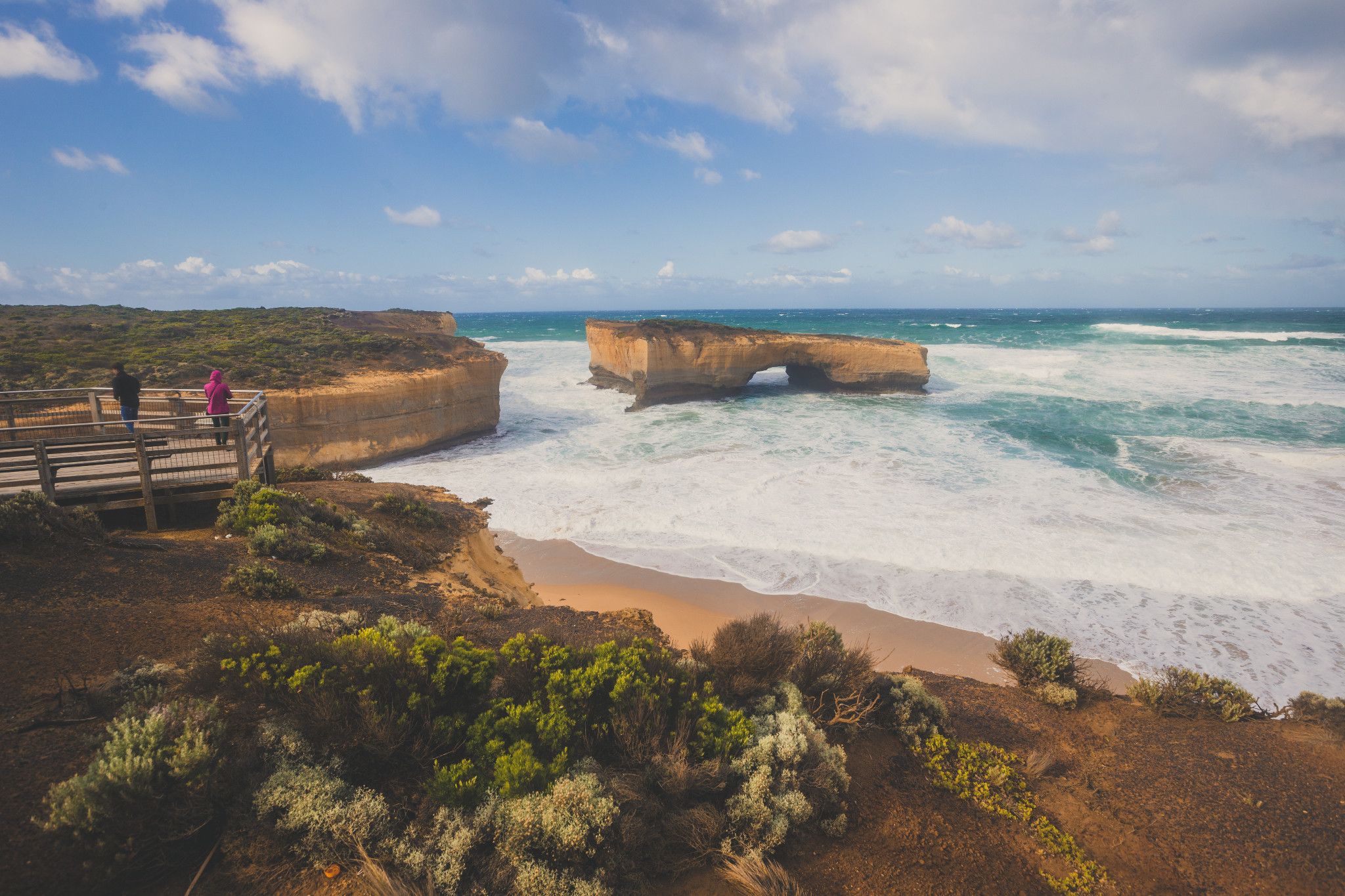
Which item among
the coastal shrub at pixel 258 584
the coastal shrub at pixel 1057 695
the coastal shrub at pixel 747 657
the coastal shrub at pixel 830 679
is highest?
the coastal shrub at pixel 258 584

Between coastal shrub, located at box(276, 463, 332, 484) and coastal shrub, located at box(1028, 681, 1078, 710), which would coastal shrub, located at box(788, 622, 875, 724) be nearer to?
coastal shrub, located at box(1028, 681, 1078, 710)

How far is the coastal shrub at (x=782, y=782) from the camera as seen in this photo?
3.33 metres

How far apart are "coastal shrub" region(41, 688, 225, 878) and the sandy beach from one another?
543cm

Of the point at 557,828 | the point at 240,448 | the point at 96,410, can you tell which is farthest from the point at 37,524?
the point at 96,410

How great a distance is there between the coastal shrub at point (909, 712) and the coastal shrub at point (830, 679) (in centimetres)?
17

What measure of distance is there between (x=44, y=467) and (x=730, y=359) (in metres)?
21.8

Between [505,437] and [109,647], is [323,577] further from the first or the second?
[505,437]

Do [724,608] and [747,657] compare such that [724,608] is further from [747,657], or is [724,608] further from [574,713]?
[574,713]

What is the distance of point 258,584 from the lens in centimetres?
566

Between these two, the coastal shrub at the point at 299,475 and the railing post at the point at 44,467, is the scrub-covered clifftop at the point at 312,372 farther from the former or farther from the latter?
the railing post at the point at 44,467

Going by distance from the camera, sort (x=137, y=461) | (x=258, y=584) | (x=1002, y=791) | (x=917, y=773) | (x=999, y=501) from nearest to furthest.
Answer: (x=1002, y=791) < (x=917, y=773) < (x=258, y=584) < (x=137, y=461) < (x=999, y=501)

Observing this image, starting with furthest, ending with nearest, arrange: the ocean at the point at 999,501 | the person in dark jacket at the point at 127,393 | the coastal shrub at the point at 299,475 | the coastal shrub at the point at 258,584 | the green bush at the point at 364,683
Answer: the coastal shrub at the point at 299,475
the person in dark jacket at the point at 127,393
the ocean at the point at 999,501
the coastal shrub at the point at 258,584
the green bush at the point at 364,683

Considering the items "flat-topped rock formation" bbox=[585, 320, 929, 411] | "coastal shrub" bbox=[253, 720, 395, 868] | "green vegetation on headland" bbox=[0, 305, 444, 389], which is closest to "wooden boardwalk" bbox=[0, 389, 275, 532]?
"coastal shrub" bbox=[253, 720, 395, 868]

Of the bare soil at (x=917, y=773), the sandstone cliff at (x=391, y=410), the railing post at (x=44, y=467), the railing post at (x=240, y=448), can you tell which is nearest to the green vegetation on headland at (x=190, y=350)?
the sandstone cliff at (x=391, y=410)
